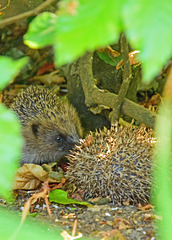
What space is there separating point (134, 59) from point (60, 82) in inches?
110

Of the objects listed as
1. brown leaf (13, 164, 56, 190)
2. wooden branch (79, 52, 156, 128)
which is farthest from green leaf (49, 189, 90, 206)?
wooden branch (79, 52, 156, 128)

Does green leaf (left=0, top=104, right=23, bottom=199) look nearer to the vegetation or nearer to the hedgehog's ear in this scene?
the vegetation

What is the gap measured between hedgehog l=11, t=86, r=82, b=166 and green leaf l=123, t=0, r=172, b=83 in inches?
140

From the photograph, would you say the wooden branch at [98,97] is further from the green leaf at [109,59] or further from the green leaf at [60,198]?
the green leaf at [60,198]

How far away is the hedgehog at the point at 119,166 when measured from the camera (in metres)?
3.30

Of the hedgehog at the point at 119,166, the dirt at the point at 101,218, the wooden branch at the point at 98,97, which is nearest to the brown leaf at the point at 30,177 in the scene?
the dirt at the point at 101,218

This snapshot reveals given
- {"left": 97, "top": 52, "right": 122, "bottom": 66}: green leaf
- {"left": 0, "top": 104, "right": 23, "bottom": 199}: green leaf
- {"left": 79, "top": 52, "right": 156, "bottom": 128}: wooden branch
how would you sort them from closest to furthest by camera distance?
{"left": 0, "top": 104, "right": 23, "bottom": 199}: green leaf, {"left": 79, "top": 52, "right": 156, "bottom": 128}: wooden branch, {"left": 97, "top": 52, "right": 122, "bottom": 66}: green leaf

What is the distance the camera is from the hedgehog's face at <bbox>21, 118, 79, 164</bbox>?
456cm

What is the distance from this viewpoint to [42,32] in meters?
1.22

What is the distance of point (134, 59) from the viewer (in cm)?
366

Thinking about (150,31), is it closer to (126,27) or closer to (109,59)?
(126,27)

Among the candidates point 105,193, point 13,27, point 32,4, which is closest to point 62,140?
point 105,193

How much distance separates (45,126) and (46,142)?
9.4 inches

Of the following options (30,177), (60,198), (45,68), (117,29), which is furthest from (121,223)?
(45,68)
